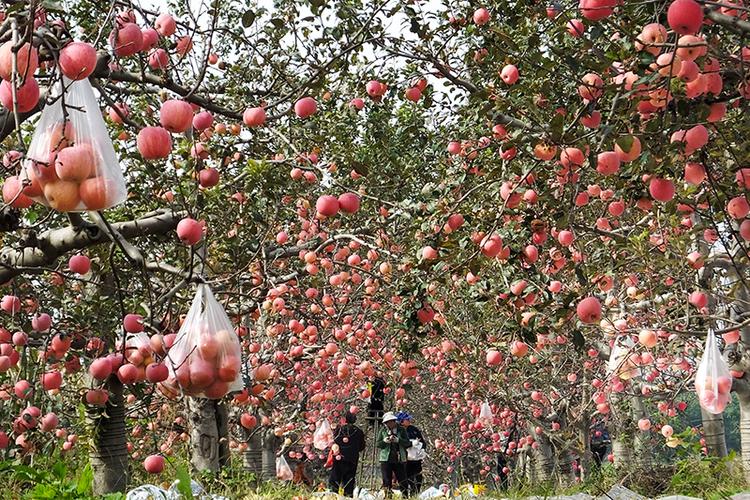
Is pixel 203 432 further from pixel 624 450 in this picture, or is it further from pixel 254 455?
pixel 624 450

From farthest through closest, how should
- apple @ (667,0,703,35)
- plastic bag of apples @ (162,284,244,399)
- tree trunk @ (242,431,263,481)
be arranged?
tree trunk @ (242,431,263,481), plastic bag of apples @ (162,284,244,399), apple @ (667,0,703,35)

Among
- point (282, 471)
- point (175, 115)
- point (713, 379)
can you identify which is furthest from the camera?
point (282, 471)

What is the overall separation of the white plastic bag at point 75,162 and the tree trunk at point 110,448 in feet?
14.2

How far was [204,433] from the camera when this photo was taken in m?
7.28

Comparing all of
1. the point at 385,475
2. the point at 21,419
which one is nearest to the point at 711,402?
the point at 21,419

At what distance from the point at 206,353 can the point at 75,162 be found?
1135mm

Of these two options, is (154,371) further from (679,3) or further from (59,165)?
(679,3)

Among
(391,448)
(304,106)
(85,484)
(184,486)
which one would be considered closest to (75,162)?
(304,106)

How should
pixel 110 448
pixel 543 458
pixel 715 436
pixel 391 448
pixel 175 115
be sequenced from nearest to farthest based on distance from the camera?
1. pixel 175 115
2. pixel 110 448
3. pixel 715 436
4. pixel 391 448
5. pixel 543 458

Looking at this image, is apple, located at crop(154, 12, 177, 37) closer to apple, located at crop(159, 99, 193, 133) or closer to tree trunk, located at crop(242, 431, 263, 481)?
apple, located at crop(159, 99, 193, 133)

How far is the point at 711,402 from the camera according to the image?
458 centimetres

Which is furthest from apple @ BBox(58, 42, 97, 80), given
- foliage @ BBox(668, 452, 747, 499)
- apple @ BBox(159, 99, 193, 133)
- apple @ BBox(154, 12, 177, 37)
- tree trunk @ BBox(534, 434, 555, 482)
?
tree trunk @ BBox(534, 434, 555, 482)

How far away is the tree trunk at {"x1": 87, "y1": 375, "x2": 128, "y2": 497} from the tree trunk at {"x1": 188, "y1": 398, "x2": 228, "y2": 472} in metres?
1.12

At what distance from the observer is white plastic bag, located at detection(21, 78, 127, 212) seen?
1.90m
